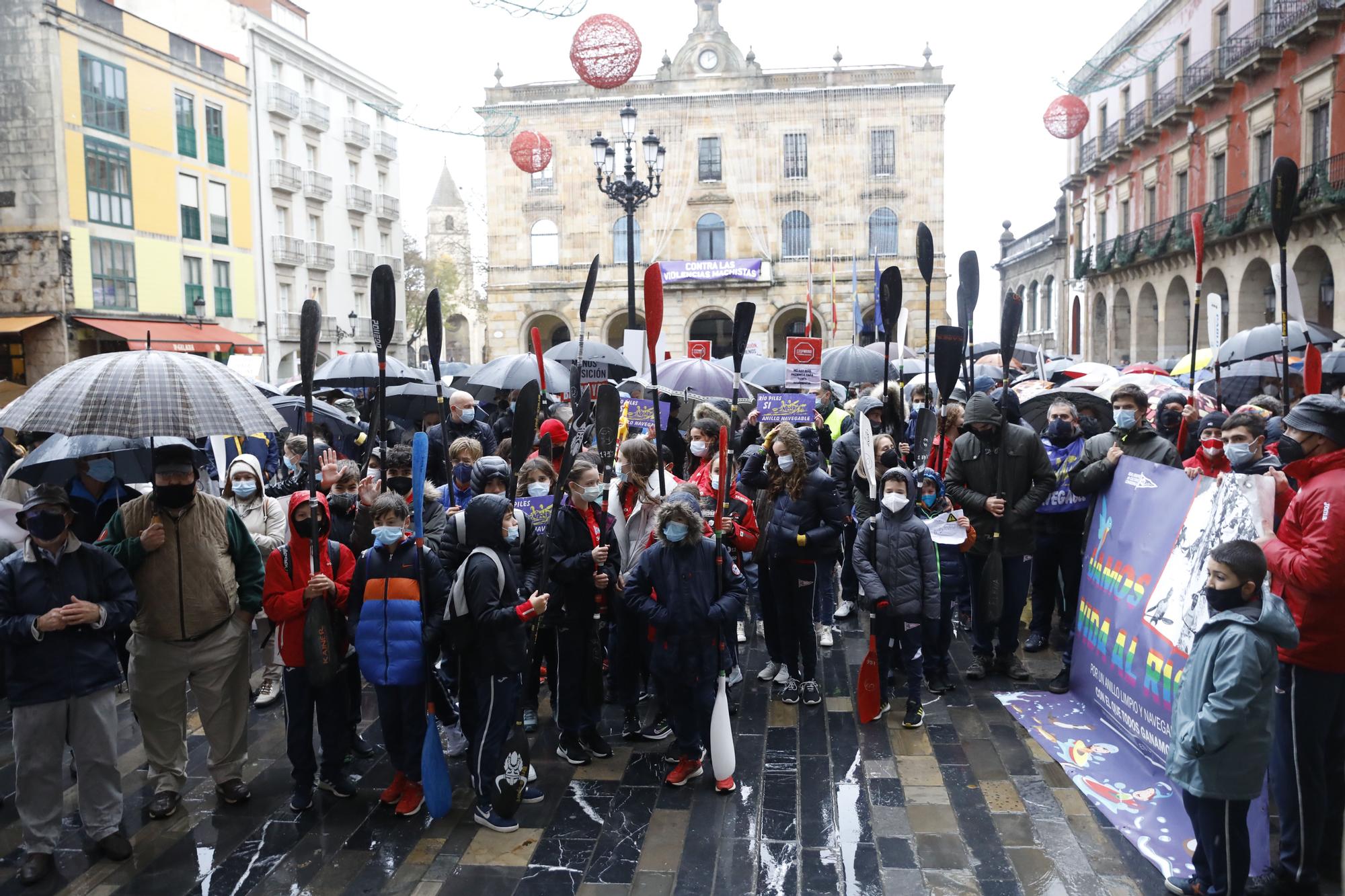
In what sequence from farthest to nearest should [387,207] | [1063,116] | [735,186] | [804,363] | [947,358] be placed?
1. [387,207]
2. [735,186]
3. [1063,116]
4. [804,363]
5. [947,358]

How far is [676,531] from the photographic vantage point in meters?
5.04

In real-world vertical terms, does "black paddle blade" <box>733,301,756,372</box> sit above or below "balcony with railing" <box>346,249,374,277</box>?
below

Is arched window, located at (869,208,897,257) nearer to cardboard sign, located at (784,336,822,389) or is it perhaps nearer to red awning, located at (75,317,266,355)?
red awning, located at (75,317,266,355)

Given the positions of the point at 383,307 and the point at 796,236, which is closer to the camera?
the point at 383,307

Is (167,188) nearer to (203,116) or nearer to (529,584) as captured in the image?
(203,116)

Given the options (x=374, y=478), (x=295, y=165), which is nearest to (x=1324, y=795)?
(x=374, y=478)

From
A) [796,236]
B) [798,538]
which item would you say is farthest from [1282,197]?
[796,236]

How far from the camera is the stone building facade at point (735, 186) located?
35156 millimetres

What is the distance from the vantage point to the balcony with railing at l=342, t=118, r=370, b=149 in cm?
3719

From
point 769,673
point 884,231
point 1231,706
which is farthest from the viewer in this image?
point 884,231

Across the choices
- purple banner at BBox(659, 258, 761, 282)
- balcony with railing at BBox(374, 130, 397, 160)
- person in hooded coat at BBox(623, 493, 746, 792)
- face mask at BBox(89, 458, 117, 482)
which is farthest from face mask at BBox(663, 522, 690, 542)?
balcony with railing at BBox(374, 130, 397, 160)

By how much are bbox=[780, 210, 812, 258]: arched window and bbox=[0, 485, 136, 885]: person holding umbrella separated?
33.3 metres

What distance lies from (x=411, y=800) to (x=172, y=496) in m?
1.94

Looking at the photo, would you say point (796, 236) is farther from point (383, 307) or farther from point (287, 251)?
point (383, 307)
